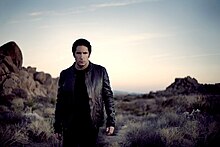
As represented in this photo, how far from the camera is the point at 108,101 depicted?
2.89m

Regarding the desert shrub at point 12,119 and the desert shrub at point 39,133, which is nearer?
the desert shrub at point 39,133

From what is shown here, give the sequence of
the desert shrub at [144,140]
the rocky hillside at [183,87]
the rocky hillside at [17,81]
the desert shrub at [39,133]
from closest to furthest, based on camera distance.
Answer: the desert shrub at [144,140], the desert shrub at [39,133], the rocky hillside at [17,81], the rocky hillside at [183,87]

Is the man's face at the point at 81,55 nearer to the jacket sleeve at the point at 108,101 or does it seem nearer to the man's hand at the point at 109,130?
the jacket sleeve at the point at 108,101

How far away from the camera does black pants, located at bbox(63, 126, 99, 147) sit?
111 inches

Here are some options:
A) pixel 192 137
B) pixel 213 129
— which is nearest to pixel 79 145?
pixel 192 137

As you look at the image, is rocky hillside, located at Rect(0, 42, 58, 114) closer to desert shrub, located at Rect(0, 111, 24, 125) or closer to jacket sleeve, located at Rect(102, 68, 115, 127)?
desert shrub, located at Rect(0, 111, 24, 125)

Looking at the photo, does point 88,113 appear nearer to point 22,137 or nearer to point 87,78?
point 87,78

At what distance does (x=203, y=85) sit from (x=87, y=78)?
22.4 m

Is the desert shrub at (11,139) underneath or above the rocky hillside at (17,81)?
underneath

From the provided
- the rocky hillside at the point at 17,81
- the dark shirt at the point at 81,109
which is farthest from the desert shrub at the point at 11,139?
the rocky hillside at the point at 17,81

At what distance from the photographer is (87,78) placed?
2.88m

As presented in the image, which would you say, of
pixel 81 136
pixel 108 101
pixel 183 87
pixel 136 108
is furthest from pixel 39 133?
pixel 183 87

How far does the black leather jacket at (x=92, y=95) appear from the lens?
2.82m

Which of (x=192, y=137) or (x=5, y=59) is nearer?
(x=192, y=137)
